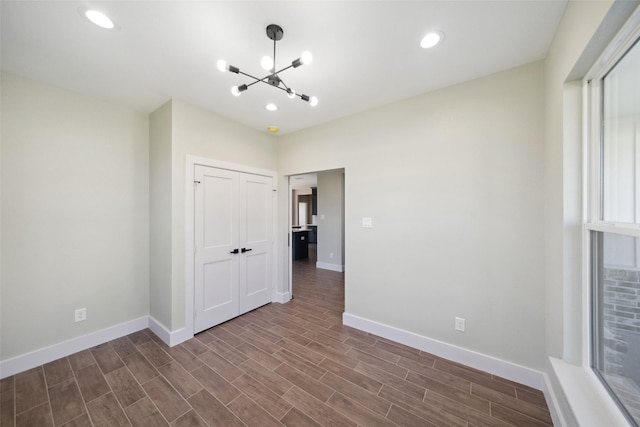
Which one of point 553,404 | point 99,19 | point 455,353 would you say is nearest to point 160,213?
point 99,19

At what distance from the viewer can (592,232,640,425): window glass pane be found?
3.57 ft

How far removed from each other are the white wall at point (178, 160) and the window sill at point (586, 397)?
128 inches

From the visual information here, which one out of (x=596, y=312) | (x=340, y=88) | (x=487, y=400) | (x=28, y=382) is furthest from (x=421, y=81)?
(x=28, y=382)

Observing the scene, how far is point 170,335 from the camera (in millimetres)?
2469

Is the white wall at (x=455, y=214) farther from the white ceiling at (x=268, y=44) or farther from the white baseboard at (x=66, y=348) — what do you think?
the white baseboard at (x=66, y=348)

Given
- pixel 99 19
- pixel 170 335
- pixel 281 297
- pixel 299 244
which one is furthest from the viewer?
pixel 299 244

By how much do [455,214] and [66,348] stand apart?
4201 millimetres

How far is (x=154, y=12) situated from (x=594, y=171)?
115 inches

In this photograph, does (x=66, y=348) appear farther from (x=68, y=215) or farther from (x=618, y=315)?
(x=618, y=315)

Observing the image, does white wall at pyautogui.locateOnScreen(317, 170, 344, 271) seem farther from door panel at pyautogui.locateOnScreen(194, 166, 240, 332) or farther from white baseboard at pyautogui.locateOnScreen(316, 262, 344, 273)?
door panel at pyautogui.locateOnScreen(194, 166, 240, 332)

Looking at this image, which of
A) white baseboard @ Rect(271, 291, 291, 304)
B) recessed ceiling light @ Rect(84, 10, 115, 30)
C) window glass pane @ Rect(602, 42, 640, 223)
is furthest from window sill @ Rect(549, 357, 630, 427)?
recessed ceiling light @ Rect(84, 10, 115, 30)

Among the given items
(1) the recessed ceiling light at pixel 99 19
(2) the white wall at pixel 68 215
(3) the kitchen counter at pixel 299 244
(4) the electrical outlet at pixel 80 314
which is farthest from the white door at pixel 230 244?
(3) the kitchen counter at pixel 299 244

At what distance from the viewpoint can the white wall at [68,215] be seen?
80.2 inches

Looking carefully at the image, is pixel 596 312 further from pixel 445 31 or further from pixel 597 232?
pixel 445 31
